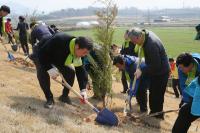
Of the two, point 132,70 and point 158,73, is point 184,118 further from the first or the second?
point 132,70

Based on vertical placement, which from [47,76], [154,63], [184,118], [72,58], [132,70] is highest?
[72,58]

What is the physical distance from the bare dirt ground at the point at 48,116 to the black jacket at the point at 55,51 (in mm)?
774

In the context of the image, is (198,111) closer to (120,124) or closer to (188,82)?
(188,82)

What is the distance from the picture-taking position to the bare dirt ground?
6617 mm

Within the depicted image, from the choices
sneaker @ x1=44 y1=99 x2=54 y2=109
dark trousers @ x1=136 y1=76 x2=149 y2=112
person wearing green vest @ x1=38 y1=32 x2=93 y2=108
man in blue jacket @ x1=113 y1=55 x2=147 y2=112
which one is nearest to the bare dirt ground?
sneaker @ x1=44 y1=99 x2=54 y2=109

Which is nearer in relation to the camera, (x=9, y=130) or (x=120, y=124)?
(x=9, y=130)

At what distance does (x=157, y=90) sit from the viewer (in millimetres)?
8641

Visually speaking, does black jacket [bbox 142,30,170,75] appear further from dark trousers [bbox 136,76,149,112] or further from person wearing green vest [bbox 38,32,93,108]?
person wearing green vest [bbox 38,32,93,108]

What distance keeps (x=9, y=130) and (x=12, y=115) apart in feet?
2.78

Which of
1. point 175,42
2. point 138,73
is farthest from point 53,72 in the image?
point 175,42

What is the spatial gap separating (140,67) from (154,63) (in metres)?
0.67

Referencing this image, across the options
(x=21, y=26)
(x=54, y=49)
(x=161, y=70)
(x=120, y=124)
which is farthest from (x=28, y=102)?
(x=21, y=26)

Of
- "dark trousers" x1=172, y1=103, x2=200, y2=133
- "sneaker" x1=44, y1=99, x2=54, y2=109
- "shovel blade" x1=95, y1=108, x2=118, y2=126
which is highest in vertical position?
"dark trousers" x1=172, y1=103, x2=200, y2=133

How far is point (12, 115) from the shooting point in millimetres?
6867
